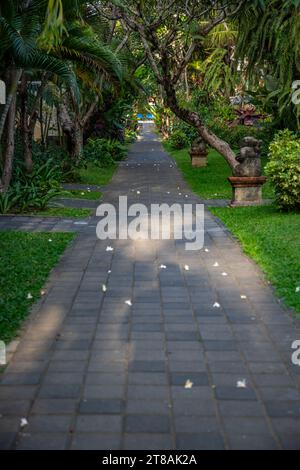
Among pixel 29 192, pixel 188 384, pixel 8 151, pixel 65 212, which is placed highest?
pixel 8 151

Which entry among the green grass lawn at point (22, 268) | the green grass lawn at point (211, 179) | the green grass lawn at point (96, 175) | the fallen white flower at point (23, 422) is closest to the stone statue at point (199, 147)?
the green grass lawn at point (211, 179)

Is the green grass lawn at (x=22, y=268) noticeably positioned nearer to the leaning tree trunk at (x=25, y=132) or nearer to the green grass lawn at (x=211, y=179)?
the leaning tree trunk at (x=25, y=132)

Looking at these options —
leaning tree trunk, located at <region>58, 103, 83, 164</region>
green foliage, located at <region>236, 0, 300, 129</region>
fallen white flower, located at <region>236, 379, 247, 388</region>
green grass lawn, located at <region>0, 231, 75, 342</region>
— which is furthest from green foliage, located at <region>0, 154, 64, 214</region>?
fallen white flower, located at <region>236, 379, 247, 388</region>

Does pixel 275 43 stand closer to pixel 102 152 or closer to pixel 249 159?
pixel 249 159

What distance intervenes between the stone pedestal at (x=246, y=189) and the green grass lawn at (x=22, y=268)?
4.27m

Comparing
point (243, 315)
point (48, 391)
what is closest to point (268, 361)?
point (243, 315)

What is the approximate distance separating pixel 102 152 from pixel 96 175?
15.8ft

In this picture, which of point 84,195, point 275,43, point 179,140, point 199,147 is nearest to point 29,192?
point 84,195

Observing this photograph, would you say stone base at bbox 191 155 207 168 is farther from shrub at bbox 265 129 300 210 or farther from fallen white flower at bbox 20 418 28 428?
fallen white flower at bbox 20 418 28 428

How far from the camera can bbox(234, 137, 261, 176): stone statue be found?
463 inches

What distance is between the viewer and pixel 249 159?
1180 cm

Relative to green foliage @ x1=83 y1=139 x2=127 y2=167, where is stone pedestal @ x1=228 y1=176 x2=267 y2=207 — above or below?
below

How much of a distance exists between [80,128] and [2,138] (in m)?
6.64

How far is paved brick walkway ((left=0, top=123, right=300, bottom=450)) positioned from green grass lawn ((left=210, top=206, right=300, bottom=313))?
0.68 feet
